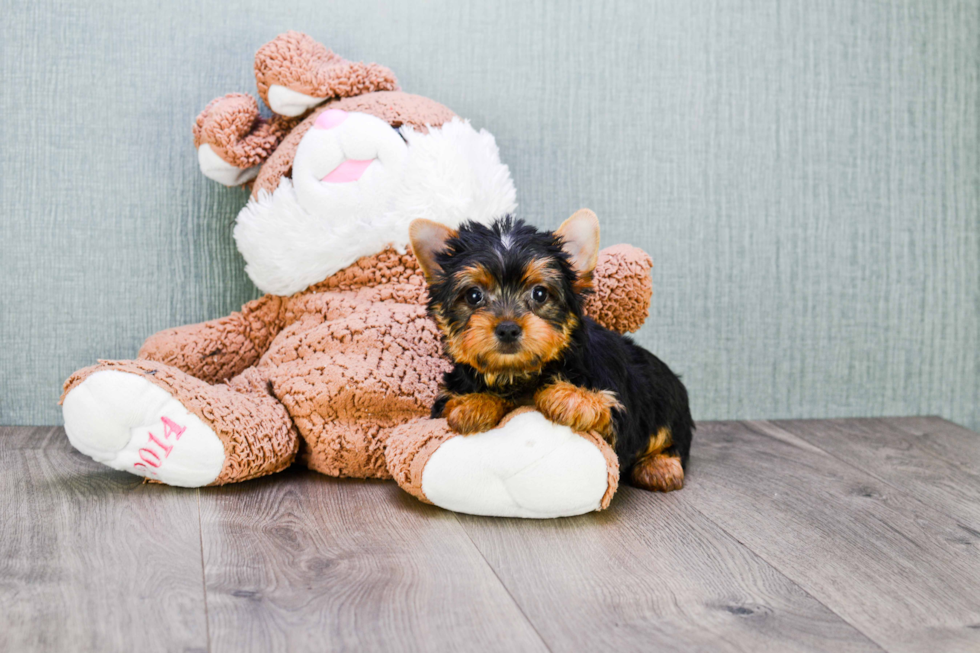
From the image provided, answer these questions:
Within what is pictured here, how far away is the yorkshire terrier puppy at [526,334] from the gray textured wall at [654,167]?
31.5 inches

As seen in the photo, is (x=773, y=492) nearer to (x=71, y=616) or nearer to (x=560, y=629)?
(x=560, y=629)

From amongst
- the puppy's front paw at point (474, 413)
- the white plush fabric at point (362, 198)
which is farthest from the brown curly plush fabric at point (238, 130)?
the puppy's front paw at point (474, 413)

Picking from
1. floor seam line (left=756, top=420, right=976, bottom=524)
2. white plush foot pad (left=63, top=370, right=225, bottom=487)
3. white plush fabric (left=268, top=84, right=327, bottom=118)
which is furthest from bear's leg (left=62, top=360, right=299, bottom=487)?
floor seam line (left=756, top=420, right=976, bottom=524)

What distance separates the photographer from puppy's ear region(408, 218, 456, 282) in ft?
5.10

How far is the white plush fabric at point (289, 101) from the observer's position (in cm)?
196

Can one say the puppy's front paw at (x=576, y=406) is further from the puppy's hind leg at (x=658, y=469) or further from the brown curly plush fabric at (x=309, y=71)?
the brown curly plush fabric at (x=309, y=71)

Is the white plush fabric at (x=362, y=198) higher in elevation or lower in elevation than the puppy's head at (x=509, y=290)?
higher

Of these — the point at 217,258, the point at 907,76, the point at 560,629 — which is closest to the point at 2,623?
the point at 560,629

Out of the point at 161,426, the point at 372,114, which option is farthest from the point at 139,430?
the point at 372,114

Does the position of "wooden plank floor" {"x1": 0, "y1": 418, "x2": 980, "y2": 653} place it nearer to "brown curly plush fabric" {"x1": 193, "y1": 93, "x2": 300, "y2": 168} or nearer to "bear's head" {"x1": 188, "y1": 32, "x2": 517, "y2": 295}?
"bear's head" {"x1": 188, "y1": 32, "x2": 517, "y2": 295}

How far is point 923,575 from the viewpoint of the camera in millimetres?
1343

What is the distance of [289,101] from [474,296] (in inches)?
33.1

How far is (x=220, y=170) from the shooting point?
2.00 m

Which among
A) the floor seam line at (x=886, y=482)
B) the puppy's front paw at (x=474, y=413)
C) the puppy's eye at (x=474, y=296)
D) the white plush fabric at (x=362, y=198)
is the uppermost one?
the white plush fabric at (x=362, y=198)
